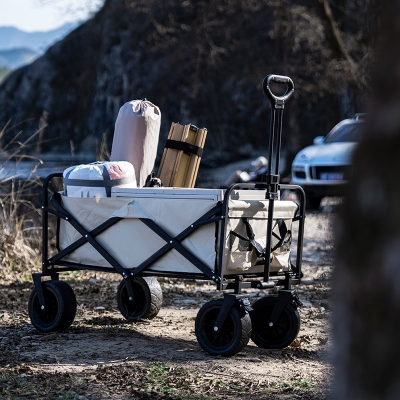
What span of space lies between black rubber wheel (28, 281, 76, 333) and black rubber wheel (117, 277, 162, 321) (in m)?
0.57

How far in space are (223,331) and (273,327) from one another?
45cm

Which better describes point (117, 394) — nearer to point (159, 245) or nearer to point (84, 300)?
point (159, 245)

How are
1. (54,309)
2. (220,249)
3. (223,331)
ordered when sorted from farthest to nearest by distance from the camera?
(54,309), (223,331), (220,249)

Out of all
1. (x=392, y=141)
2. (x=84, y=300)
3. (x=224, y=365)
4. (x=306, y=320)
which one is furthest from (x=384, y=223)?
(x=84, y=300)

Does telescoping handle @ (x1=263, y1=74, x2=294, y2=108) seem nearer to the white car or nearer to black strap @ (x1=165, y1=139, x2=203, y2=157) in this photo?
black strap @ (x1=165, y1=139, x2=203, y2=157)

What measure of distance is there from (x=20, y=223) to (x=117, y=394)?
16.8ft

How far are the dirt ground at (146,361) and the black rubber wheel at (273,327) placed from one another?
0.07 m

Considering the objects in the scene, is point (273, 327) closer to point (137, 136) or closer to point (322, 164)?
point (137, 136)

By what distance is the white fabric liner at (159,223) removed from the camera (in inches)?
193

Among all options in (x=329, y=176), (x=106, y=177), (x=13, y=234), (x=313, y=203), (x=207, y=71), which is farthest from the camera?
(x=207, y=71)

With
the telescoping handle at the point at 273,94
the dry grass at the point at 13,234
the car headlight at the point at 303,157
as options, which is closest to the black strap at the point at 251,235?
the telescoping handle at the point at 273,94

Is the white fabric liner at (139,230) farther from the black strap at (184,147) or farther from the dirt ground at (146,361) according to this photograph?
the black strap at (184,147)

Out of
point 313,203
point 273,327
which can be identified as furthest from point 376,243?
point 313,203

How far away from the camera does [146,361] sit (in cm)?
468
